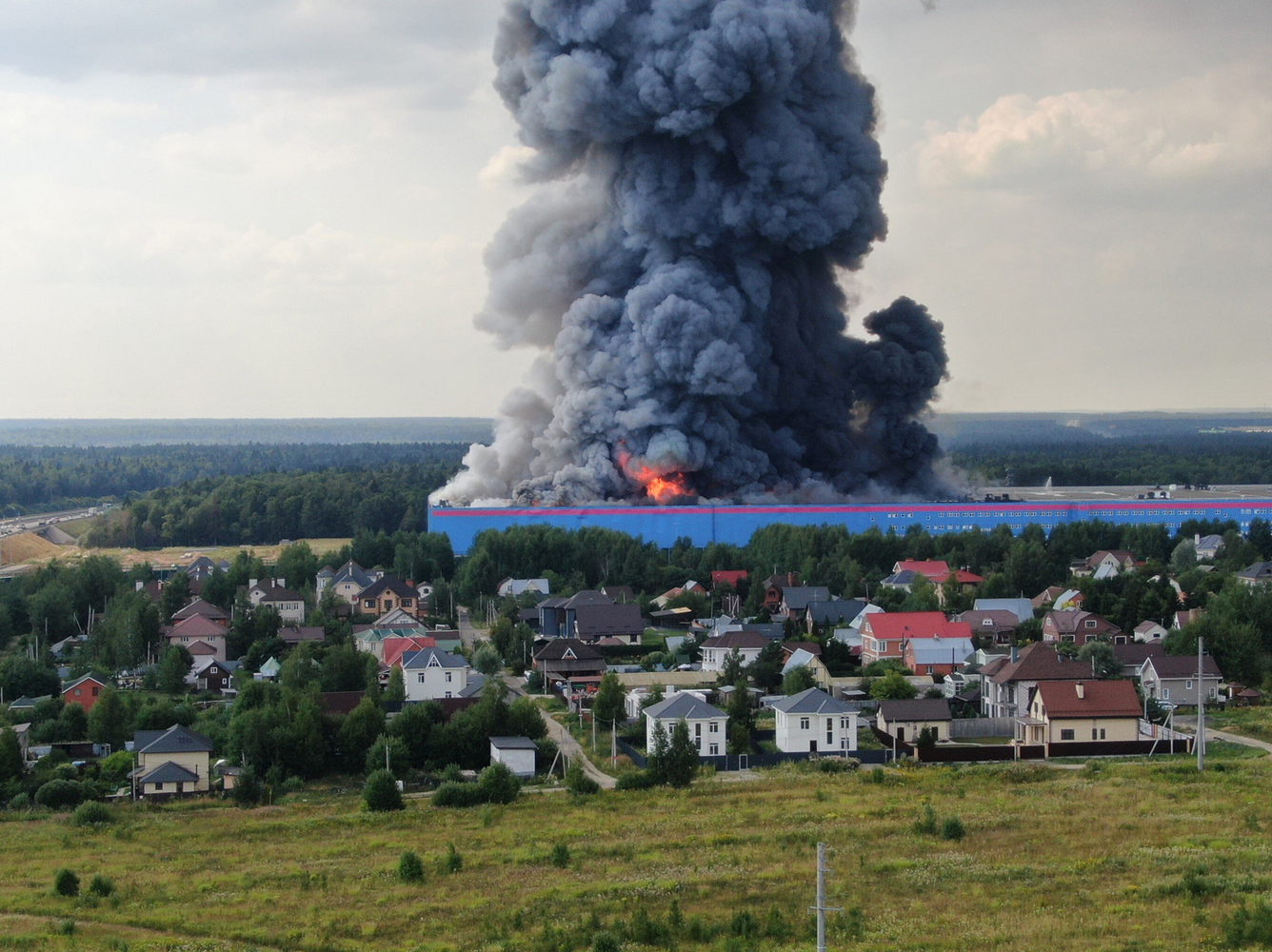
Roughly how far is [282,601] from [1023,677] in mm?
26724

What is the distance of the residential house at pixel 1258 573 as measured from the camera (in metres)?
54.2

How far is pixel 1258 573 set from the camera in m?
55.5

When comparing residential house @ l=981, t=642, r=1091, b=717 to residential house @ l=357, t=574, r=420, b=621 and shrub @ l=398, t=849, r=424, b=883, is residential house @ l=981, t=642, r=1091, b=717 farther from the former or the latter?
residential house @ l=357, t=574, r=420, b=621

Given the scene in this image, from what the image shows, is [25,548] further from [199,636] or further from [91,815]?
[91,815]

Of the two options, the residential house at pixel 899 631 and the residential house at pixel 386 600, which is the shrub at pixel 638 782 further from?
the residential house at pixel 386 600


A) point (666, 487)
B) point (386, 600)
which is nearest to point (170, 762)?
point (386, 600)

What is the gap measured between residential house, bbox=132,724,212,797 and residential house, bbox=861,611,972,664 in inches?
758

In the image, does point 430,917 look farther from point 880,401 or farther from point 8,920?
point 880,401

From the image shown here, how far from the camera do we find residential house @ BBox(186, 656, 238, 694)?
41.9 meters

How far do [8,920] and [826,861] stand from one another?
38.0ft

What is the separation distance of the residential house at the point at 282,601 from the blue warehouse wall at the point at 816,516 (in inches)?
522

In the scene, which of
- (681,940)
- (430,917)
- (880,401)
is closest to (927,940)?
(681,940)

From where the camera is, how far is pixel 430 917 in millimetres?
21344

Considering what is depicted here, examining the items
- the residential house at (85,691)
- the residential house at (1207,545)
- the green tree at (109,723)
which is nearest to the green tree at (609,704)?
the green tree at (109,723)
